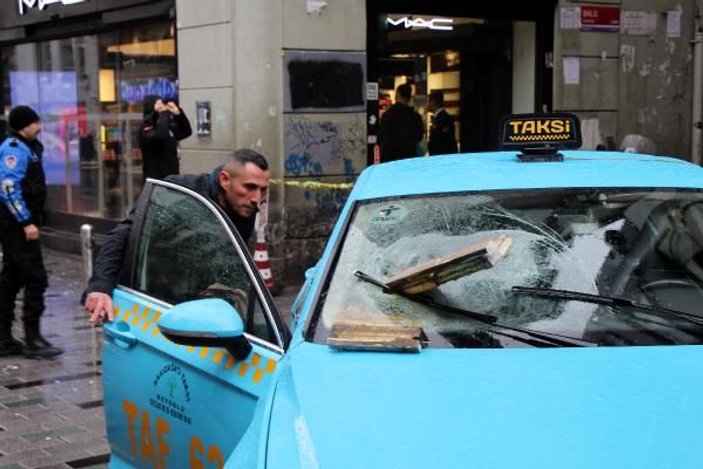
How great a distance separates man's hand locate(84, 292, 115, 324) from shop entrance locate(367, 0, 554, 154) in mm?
7197

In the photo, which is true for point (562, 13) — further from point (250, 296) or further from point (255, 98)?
point (250, 296)

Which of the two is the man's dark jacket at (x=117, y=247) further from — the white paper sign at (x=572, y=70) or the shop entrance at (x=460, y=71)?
the white paper sign at (x=572, y=70)

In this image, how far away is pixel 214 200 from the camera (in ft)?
13.7

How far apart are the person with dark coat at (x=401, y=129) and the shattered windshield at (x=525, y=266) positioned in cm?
840

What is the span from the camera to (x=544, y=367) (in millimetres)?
2463

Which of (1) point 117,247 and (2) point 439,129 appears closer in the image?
(1) point 117,247

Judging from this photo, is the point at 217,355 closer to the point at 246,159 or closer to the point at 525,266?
the point at 246,159

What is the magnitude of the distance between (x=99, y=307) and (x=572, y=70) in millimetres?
9728

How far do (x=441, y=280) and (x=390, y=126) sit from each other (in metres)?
9.03

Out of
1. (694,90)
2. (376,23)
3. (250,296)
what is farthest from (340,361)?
(694,90)

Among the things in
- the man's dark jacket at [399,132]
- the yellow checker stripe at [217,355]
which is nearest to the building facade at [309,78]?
the man's dark jacket at [399,132]

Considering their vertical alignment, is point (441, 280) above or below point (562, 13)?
below

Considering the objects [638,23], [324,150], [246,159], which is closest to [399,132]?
[324,150]

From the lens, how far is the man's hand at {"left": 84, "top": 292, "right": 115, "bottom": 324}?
13.5 feet
